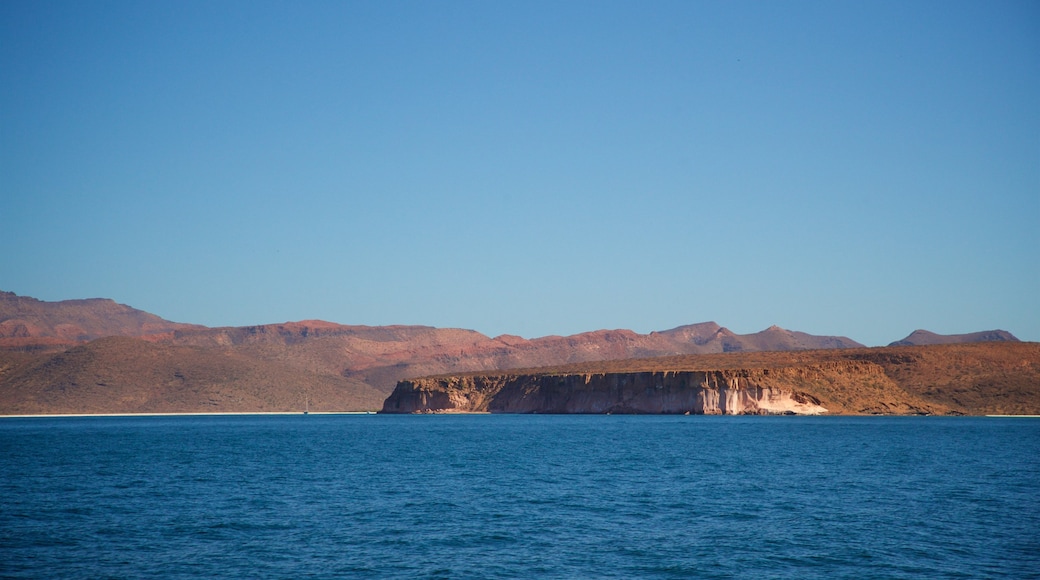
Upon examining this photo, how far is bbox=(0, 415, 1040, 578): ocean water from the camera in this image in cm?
2498

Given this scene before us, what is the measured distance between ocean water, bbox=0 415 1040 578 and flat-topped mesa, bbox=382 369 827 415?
2283 inches

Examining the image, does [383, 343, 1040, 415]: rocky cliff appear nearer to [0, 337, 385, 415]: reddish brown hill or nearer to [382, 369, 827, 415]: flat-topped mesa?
[382, 369, 827, 415]: flat-topped mesa

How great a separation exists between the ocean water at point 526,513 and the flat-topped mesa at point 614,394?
5798cm

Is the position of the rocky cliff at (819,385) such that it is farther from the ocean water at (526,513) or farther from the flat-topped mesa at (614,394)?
the ocean water at (526,513)

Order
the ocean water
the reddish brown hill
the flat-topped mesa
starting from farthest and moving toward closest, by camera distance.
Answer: the reddish brown hill
the flat-topped mesa
the ocean water

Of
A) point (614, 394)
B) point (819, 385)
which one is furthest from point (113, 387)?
point (819, 385)

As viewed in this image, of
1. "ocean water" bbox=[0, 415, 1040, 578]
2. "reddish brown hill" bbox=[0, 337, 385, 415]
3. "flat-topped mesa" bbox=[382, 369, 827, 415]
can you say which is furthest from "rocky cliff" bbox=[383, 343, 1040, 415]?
"reddish brown hill" bbox=[0, 337, 385, 415]

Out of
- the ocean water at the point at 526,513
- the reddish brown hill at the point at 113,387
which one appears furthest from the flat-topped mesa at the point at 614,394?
the ocean water at the point at 526,513

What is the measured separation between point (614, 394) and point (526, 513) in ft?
337

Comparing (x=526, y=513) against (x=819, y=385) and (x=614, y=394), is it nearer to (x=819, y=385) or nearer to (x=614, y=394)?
(x=819, y=385)

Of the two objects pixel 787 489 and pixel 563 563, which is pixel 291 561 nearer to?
pixel 563 563

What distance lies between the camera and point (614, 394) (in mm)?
135250

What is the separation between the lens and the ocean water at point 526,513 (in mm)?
24984

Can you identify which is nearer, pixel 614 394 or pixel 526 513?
pixel 526 513
